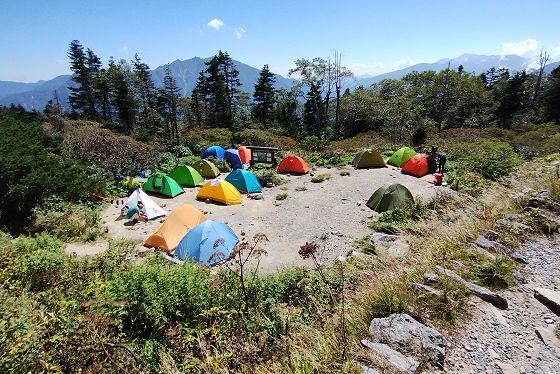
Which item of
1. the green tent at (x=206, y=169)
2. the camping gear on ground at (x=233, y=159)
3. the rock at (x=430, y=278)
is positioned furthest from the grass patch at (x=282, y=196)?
the rock at (x=430, y=278)

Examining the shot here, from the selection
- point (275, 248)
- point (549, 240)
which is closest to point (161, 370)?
point (549, 240)

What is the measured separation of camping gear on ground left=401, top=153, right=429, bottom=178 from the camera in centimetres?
1559

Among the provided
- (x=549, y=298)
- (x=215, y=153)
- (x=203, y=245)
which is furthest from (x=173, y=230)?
(x=215, y=153)

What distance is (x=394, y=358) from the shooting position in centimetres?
251

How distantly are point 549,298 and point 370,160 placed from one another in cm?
1516

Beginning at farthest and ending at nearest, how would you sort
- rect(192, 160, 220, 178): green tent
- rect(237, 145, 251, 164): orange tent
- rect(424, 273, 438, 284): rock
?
rect(237, 145, 251, 164): orange tent, rect(192, 160, 220, 178): green tent, rect(424, 273, 438, 284): rock

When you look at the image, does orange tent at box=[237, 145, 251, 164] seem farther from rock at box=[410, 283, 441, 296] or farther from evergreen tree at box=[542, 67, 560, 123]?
evergreen tree at box=[542, 67, 560, 123]

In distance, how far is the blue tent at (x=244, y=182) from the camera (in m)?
14.3

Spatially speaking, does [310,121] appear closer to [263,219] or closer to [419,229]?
[263,219]

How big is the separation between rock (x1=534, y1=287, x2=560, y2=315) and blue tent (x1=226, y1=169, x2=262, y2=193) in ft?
39.0

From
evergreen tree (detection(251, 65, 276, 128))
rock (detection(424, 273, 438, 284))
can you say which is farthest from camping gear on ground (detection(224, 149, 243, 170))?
evergreen tree (detection(251, 65, 276, 128))

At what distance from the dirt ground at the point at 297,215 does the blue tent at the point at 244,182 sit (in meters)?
0.51

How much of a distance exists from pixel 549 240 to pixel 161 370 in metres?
5.41

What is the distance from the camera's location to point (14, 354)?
2.46 meters
